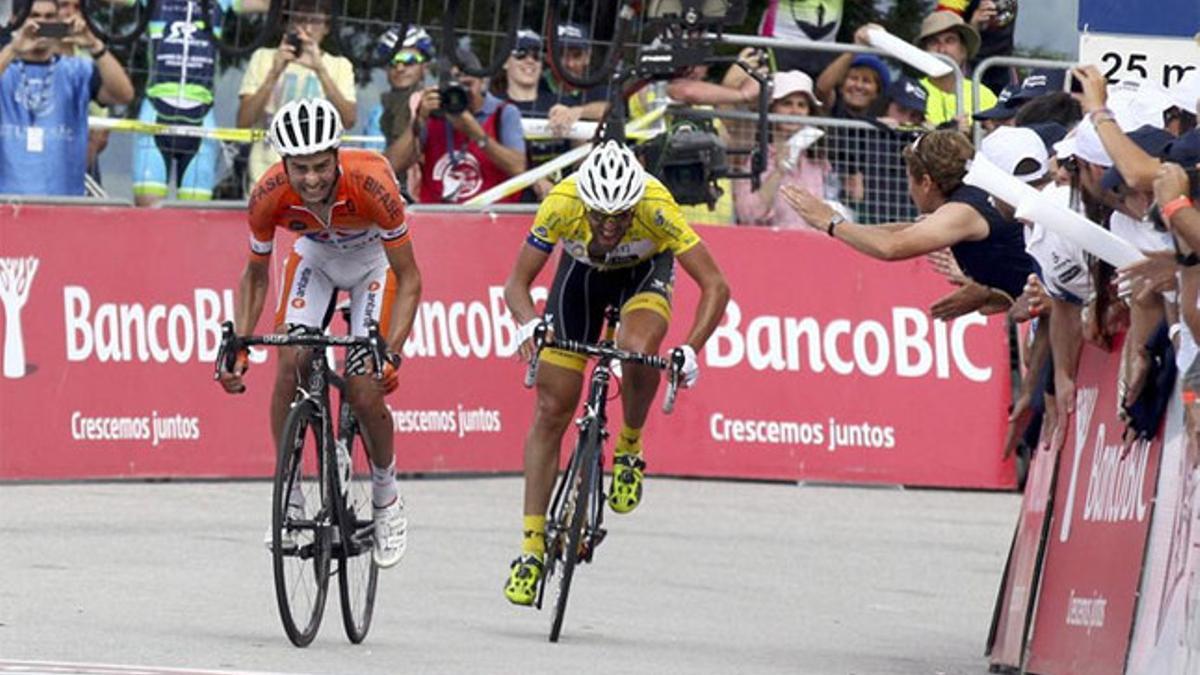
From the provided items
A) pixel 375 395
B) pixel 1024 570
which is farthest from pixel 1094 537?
pixel 375 395

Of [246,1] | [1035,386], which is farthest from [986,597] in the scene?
[246,1]

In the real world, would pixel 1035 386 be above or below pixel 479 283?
above

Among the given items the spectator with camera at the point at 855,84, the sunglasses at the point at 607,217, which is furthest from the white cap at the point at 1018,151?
the spectator with camera at the point at 855,84

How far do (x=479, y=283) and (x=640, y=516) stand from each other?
210 cm

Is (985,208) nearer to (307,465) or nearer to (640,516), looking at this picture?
(307,465)

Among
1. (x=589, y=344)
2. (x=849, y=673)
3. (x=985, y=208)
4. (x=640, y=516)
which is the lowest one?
(x=640, y=516)

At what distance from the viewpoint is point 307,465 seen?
10961 mm

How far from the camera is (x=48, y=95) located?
1720cm

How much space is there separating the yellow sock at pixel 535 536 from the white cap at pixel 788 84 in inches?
282

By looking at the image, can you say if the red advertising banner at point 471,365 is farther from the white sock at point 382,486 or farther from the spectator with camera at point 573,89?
the white sock at point 382,486

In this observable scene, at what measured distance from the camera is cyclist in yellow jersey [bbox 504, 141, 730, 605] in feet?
39.1

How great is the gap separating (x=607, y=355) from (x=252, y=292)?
4.76 ft

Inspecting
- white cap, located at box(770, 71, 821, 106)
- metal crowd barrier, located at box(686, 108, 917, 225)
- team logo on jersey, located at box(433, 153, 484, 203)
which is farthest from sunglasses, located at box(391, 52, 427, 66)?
white cap, located at box(770, 71, 821, 106)

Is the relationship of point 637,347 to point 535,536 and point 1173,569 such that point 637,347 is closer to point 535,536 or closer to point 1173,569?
point 535,536
